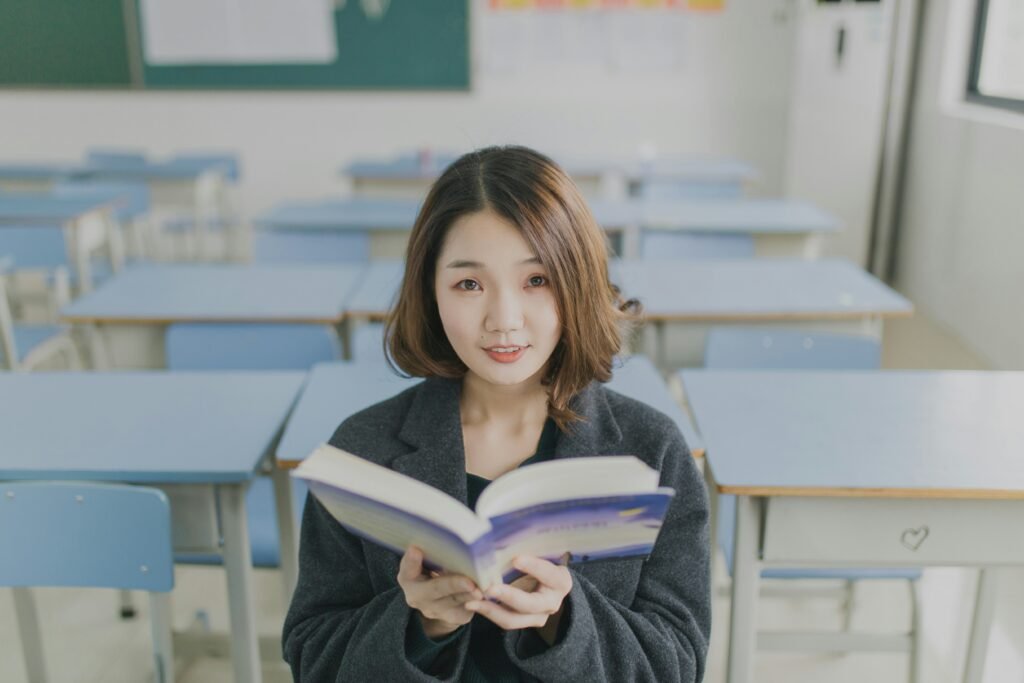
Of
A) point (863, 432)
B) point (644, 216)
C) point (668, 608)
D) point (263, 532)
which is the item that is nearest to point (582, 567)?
point (668, 608)

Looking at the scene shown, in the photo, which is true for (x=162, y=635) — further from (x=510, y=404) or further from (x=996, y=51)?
(x=996, y=51)

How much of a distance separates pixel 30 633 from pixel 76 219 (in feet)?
7.60

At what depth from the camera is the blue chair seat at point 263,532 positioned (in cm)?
161

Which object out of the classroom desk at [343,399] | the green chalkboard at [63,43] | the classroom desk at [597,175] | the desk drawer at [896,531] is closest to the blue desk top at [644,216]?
the classroom desk at [597,175]

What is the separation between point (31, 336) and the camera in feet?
10.3

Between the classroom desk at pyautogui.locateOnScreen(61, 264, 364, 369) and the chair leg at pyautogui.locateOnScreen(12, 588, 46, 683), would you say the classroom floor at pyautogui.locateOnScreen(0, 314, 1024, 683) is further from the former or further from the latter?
the classroom desk at pyautogui.locateOnScreen(61, 264, 364, 369)

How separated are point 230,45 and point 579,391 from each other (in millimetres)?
5658

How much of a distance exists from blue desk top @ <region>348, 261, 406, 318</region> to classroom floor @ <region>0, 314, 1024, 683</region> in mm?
762

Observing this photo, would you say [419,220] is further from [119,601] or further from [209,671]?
[119,601]

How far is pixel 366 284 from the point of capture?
8.77 ft

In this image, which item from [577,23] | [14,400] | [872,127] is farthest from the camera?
[577,23]

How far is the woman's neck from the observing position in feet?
3.79

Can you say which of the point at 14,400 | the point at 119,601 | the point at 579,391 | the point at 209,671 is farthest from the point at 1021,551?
the point at 119,601

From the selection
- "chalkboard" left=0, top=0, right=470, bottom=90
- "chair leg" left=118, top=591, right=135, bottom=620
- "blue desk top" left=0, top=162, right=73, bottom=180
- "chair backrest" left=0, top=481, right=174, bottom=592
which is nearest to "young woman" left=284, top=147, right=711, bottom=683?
"chair backrest" left=0, top=481, right=174, bottom=592
